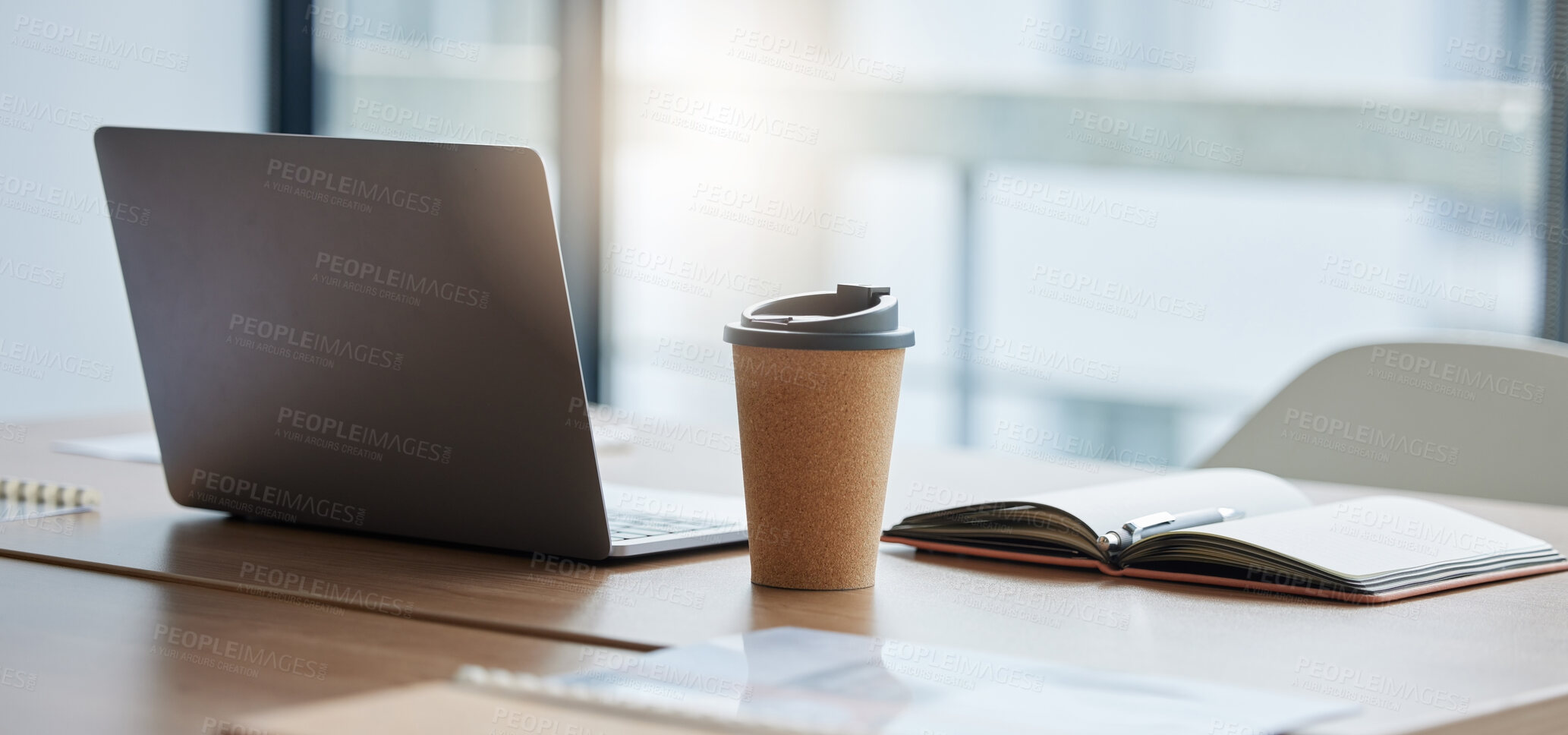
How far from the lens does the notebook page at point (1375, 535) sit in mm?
877

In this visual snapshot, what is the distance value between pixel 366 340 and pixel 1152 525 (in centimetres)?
53

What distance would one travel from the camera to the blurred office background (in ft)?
8.54

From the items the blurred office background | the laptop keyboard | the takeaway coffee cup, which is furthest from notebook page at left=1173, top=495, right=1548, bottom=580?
the blurred office background

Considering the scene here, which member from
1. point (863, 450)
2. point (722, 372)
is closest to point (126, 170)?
point (863, 450)

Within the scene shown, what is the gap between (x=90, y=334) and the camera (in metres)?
3.13

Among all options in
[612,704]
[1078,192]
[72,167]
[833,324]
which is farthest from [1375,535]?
[72,167]

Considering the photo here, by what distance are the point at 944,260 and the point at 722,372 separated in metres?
0.64

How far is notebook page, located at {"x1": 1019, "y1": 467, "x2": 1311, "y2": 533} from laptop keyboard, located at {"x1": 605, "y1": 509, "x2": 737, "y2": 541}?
233mm

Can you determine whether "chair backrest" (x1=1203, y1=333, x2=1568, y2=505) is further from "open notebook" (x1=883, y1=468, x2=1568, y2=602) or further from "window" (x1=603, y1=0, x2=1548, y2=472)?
"window" (x1=603, y1=0, x2=1548, y2=472)

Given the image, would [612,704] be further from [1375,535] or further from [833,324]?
[1375,535]

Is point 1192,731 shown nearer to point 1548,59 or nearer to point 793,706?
point 793,706

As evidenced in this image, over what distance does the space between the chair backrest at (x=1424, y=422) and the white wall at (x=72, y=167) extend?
2221 millimetres

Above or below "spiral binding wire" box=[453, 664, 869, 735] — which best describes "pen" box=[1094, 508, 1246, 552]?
below

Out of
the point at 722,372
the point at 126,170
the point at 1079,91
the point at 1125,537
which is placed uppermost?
the point at 1079,91
